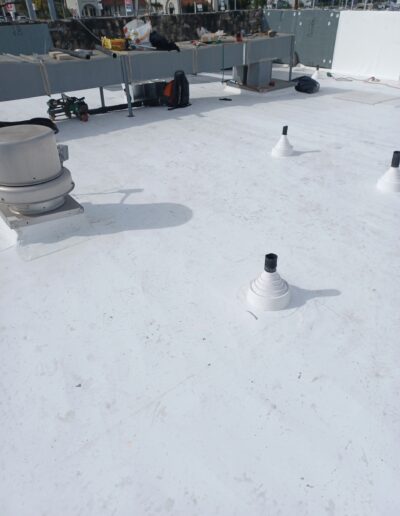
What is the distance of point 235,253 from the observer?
13.9ft

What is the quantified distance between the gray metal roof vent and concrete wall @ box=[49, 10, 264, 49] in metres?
12.6

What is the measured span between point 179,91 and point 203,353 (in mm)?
8896

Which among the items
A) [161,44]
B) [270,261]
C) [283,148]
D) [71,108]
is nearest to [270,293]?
[270,261]

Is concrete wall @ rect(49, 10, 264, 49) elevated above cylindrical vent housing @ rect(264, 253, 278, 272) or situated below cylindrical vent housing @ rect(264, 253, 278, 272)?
above

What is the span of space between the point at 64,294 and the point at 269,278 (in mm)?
1954

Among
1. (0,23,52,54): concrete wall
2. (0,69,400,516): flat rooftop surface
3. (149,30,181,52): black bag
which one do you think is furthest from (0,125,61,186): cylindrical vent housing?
(0,23,52,54): concrete wall

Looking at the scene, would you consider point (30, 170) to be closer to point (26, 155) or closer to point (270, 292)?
point (26, 155)

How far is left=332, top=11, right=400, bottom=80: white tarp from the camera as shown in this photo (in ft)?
42.8

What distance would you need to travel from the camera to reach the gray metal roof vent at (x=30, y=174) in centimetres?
400

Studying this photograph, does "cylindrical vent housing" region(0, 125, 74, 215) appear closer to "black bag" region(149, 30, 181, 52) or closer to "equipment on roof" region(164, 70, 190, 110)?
"equipment on roof" region(164, 70, 190, 110)

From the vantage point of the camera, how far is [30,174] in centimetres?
415

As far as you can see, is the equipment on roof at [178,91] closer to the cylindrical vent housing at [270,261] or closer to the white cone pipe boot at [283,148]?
the white cone pipe boot at [283,148]

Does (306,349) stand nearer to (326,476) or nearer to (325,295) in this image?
(325,295)

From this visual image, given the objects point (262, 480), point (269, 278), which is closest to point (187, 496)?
point (262, 480)
